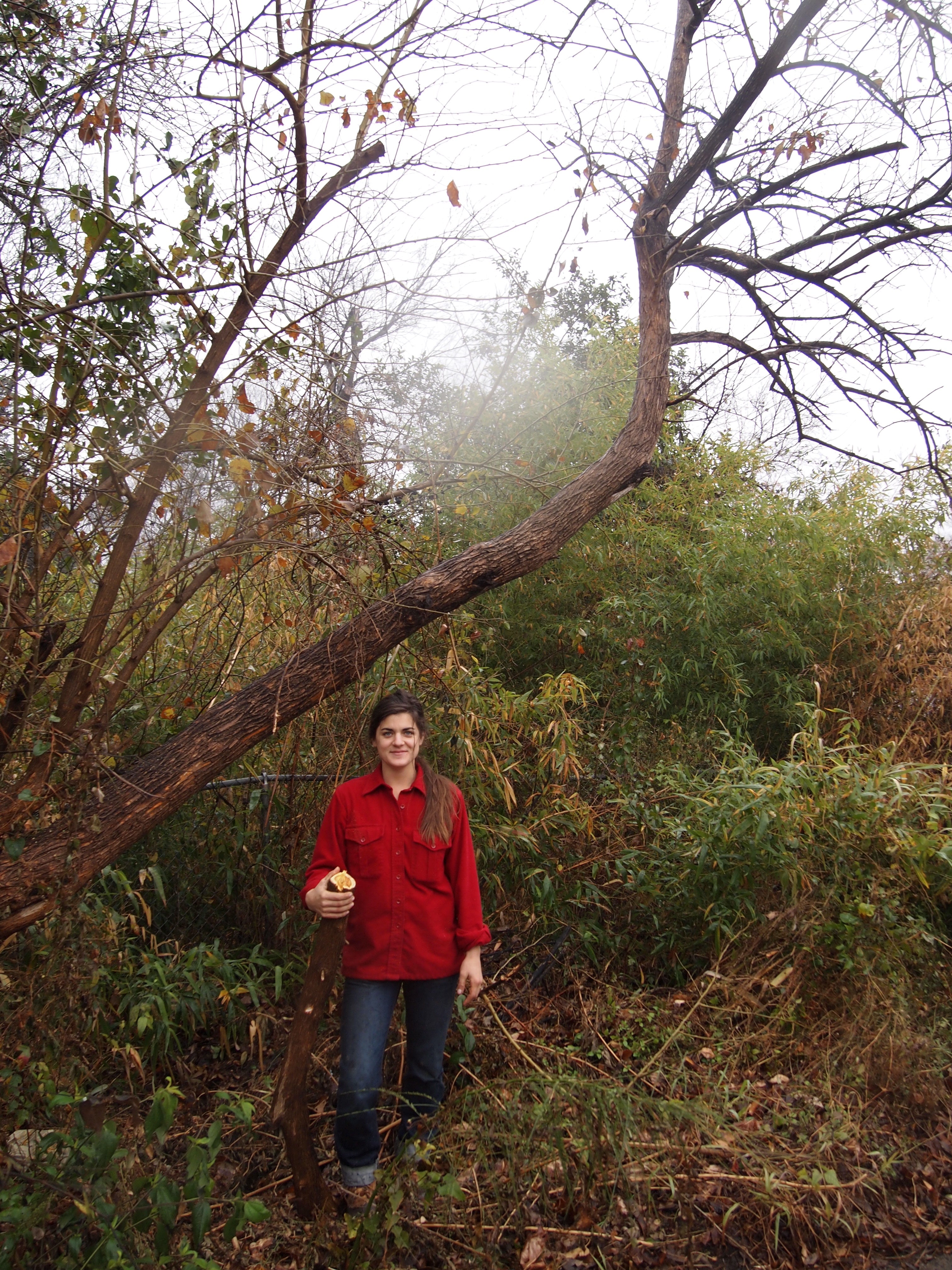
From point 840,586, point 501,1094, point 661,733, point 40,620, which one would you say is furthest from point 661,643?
point 40,620

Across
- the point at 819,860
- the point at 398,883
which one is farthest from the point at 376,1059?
the point at 819,860

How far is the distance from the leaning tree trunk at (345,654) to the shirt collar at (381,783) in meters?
0.52

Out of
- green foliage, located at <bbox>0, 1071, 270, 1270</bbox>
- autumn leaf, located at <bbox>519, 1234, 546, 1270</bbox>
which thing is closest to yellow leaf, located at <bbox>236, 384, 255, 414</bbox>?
green foliage, located at <bbox>0, 1071, 270, 1270</bbox>

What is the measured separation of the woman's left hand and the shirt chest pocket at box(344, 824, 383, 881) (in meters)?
0.35

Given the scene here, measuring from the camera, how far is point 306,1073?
7.06 feet

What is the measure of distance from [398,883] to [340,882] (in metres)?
0.26

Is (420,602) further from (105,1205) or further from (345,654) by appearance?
(105,1205)

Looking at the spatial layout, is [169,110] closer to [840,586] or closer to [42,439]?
[42,439]

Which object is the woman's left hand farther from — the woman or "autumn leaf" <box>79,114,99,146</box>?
"autumn leaf" <box>79,114,99,146</box>

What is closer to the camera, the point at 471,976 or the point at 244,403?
the point at 471,976

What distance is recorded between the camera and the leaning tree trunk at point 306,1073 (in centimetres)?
214

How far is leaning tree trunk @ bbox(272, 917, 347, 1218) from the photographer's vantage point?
2.14m

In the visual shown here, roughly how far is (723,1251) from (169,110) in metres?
3.91

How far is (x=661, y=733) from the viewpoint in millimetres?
4793
